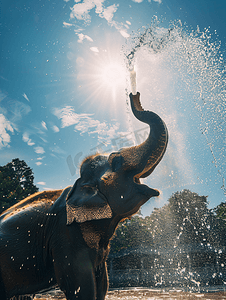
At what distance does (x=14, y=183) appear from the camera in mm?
16375

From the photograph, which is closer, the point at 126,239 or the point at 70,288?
the point at 70,288

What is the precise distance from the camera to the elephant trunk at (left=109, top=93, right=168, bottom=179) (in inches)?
85.6

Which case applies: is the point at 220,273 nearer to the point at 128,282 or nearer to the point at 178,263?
the point at 178,263

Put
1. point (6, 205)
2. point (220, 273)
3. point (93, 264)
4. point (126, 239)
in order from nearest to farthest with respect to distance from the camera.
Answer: point (93, 264)
point (220, 273)
point (6, 205)
point (126, 239)

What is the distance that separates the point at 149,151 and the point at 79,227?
0.97 meters

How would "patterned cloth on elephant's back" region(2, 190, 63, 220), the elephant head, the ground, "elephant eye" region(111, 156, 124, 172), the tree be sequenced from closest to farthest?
the elephant head < "elephant eye" region(111, 156, 124, 172) < "patterned cloth on elephant's back" region(2, 190, 63, 220) < the ground < the tree

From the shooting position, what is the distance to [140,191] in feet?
6.91

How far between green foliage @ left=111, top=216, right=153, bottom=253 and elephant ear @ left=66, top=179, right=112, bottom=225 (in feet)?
50.1

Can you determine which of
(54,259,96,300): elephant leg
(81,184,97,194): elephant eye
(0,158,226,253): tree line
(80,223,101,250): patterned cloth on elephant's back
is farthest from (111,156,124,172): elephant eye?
(0,158,226,253): tree line

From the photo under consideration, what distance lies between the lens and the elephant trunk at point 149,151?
2174 millimetres

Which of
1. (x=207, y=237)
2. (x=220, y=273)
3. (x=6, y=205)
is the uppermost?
(x=6, y=205)

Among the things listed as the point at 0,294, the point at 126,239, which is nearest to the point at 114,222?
the point at 0,294

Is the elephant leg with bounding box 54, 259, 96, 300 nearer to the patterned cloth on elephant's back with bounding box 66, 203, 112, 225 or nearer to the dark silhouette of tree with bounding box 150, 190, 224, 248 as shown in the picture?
the patterned cloth on elephant's back with bounding box 66, 203, 112, 225

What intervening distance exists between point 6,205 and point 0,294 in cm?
1427
